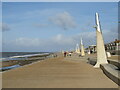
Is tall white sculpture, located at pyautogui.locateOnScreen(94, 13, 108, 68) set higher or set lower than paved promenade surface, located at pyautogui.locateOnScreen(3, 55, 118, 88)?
higher

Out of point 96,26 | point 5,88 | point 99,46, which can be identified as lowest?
point 5,88

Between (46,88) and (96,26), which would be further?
(96,26)

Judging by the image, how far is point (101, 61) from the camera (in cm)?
1577

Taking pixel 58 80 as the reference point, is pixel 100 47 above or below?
above

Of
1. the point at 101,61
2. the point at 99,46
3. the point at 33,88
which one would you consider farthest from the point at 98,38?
the point at 33,88

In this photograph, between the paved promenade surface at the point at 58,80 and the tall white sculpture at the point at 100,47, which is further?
the tall white sculpture at the point at 100,47

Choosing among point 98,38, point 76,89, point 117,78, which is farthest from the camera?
point 98,38

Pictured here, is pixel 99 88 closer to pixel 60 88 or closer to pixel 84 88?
pixel 84 88

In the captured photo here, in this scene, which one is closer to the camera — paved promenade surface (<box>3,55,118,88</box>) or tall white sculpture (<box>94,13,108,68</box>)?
paved promenade surface (<box>3,55,118,88</box>)

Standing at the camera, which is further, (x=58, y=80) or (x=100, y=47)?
(x=100, y=47)

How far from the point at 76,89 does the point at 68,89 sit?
0.26 metres

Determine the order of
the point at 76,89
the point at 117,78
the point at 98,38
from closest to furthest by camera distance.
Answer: the point at 76,89, the point at 117,78, the point at 98,38

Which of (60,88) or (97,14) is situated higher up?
(97,14)

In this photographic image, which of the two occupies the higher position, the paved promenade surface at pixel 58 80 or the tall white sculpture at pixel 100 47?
the tall white sculpture at pixel 100 47
